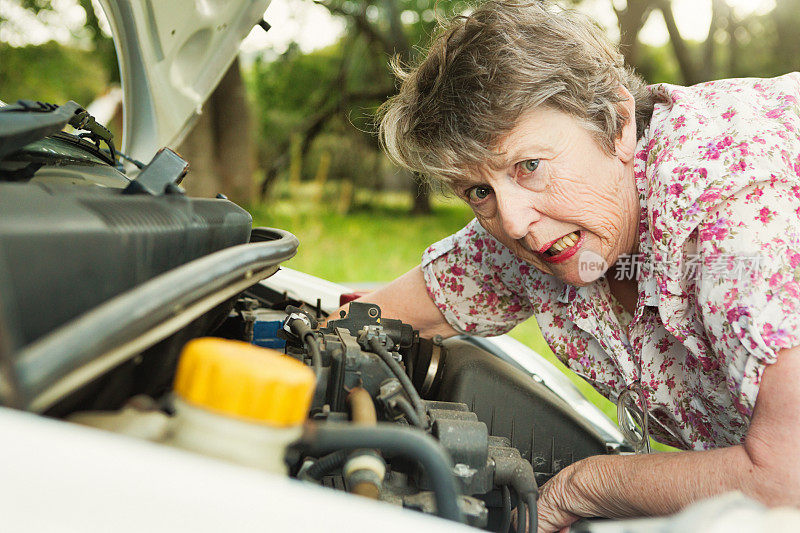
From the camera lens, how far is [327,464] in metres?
0.93

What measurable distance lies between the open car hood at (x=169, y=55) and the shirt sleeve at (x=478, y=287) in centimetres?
94

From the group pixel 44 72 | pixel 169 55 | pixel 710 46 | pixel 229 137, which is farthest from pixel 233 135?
pixel 710 46

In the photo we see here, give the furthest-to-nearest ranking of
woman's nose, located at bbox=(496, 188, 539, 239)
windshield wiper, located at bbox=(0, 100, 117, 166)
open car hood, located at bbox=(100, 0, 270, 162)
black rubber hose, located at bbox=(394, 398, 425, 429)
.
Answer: open car hood, located at bbox=(100, 0, 270, 162) → woman's nose, located at bbox=(496, 188, 539, 239) → black rubber hose, located at bbox=(394, 398, 425, 429) → windshield wiper, located at bbox=(0, 100, 117, 166)

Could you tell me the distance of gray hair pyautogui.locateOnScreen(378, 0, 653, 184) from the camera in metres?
1.41

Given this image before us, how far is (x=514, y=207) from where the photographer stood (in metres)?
1.46

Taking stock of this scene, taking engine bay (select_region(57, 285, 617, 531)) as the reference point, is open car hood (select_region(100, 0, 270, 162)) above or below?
above

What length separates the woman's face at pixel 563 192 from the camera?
1420 mm

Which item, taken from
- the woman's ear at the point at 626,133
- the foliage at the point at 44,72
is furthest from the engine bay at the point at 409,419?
the foliage at the point at 44,72

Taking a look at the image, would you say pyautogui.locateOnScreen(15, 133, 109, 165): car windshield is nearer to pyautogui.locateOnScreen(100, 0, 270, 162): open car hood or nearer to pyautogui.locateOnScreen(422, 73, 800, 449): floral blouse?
pyautogui.locateOnScreen(100, 0, 270, 162): open car hood

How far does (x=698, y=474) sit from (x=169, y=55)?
1.80 metres

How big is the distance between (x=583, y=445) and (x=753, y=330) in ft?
1.91

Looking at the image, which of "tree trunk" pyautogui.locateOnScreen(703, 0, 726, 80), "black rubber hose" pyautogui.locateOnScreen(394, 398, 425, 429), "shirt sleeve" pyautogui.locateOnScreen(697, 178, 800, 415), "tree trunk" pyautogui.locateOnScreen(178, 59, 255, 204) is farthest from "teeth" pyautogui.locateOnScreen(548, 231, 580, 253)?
"tree trunk" pyautogui.locateOnScreen(703, 0, 726, 80)

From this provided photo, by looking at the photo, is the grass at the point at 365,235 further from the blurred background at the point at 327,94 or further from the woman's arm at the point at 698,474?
the woman's arm at the point at 698,474

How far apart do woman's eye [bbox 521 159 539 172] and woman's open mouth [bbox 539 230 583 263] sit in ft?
0.62
